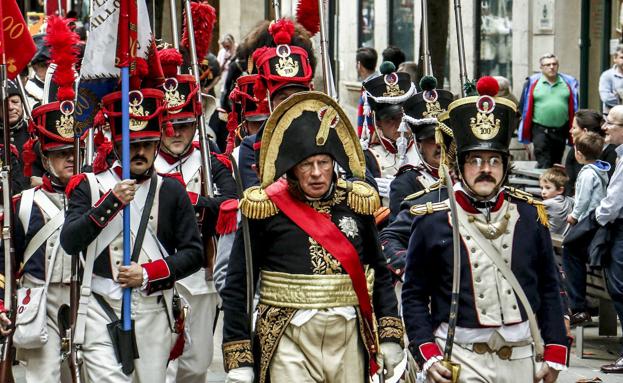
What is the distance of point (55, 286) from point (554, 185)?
214 inches

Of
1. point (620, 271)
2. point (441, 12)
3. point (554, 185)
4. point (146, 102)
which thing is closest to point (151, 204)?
point (146, 102)

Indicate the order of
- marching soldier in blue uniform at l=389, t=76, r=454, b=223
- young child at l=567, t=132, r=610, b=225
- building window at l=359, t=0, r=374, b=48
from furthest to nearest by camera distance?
1. building window at l=359, t=0, r=374, b=48
2. young child at l=567, t=132, r=610, b=225
3. marching soldier in blue uniform at l=389, t=76, r=454, b=223

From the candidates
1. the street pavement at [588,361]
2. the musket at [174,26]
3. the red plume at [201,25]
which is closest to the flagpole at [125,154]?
the street pavement at [588,361]

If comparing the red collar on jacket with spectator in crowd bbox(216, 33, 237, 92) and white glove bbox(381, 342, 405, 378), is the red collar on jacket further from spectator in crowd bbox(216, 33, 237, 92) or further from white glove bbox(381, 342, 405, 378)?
spectator in crowd bbox(216, 33, 237, 92)

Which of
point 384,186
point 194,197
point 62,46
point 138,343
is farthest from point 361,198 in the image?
point 384,186

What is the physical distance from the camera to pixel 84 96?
7.95 metres

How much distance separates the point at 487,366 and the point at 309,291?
86 cm

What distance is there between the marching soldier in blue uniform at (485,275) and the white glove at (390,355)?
0.09 meters

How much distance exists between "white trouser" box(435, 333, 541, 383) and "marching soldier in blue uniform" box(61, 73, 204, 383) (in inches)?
58.9

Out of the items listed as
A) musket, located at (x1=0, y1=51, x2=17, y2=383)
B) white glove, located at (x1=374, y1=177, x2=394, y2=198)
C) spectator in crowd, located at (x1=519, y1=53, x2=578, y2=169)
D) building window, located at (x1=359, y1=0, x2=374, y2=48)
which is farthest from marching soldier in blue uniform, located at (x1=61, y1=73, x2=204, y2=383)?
building window, located at (x1=359, y1=0, x2=374, y2=48)

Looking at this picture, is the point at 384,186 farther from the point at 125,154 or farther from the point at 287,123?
the point at 287,123

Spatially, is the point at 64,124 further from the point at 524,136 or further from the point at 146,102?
the point at 524,136

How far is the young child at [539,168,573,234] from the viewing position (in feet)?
42.3

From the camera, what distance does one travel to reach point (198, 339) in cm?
936
